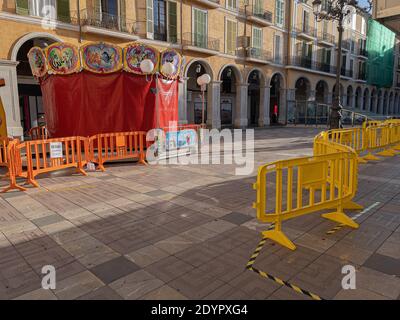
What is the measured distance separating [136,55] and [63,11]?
9.20 metres

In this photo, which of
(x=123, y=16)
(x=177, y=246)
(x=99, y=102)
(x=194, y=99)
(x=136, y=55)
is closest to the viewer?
(x=177, y=246)

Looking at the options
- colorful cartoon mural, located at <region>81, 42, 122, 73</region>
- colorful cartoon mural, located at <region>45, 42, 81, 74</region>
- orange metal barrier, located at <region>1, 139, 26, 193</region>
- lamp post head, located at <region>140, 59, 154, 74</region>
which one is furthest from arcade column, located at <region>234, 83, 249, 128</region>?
orange metal barrier, located at <region>1, 139, 26, 193</region>

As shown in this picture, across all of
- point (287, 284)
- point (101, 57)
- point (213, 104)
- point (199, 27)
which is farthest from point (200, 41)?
point (287, 284)

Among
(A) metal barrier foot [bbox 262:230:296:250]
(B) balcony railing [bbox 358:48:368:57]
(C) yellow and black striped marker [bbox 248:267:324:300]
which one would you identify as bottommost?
(C) yellow and black striped marker [bbox 248:267:324:300]

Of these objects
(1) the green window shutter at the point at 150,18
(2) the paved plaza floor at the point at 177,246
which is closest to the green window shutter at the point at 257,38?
(1) the green window shutter at the point at 150,18

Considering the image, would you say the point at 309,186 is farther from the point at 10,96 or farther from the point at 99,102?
the point at 10,96

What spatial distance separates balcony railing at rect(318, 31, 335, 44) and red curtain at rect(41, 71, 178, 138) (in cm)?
3030

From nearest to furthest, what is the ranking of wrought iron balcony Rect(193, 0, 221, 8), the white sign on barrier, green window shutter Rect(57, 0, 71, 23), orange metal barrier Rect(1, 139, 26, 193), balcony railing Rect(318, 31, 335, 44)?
orange metal barrier Rect(1, 139, 26, 193)
the white sign on barrier
green window shutter Rect(57, 0, 71, 23)
wrought iron balcony Rect(193, 0, 221, 8)
balcony railing Rect(318, 31, 335, 44)

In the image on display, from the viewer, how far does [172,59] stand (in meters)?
10.6

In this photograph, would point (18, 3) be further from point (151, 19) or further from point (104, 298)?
point (104, 298)

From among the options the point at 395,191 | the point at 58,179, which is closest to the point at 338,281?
the point at 395,191

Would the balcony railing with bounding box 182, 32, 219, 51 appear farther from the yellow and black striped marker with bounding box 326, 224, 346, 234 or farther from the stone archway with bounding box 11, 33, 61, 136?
the yellow and black striped marker with bounding box 326, 224, 346, 234

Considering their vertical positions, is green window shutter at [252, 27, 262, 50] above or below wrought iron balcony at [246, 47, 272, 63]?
above

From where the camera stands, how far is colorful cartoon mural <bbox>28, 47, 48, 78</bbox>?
414 inches
